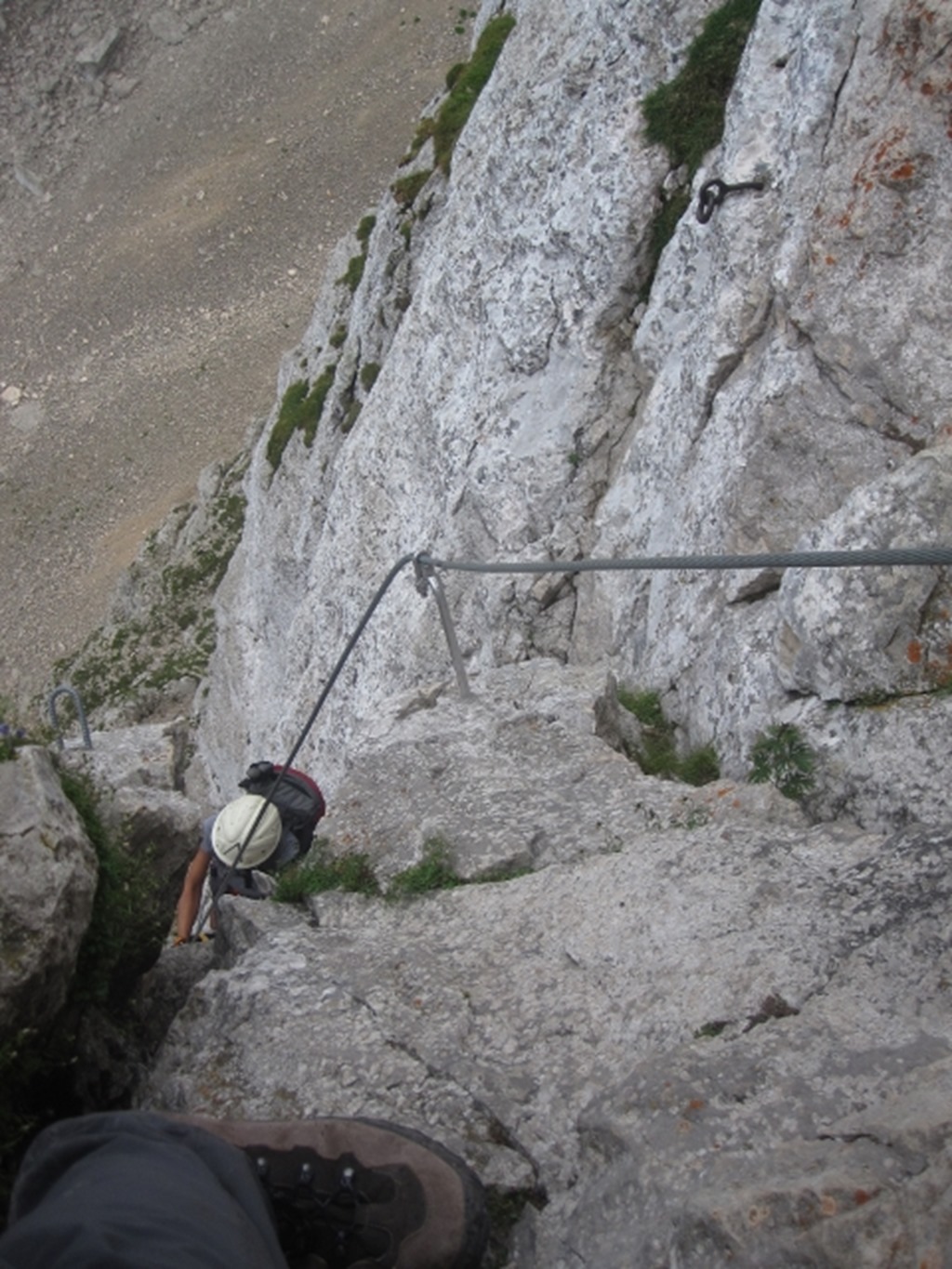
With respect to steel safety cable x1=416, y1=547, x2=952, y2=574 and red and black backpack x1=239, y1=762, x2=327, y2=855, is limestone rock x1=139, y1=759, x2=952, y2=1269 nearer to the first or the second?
red and black backpack x1=239, y1=762, x2=327, y2=855

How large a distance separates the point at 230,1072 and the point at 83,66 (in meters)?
57.1

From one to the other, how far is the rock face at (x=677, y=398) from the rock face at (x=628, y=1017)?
3.74ft

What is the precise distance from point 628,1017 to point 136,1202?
121 inches

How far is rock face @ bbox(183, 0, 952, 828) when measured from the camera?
8.29 meters

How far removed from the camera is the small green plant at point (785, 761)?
789 cm

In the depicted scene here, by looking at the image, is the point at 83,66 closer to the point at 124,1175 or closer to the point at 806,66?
the point at 806,66

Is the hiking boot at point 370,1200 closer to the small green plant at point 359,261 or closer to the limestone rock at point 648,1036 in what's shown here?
the limestone rock at point 648,1036

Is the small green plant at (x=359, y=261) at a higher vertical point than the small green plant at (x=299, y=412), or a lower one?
higher

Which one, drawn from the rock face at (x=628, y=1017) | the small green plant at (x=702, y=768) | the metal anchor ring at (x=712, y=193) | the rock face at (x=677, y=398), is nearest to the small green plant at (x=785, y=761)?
the rock face at (x=677, y=398)

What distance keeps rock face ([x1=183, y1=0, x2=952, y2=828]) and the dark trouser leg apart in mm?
4657

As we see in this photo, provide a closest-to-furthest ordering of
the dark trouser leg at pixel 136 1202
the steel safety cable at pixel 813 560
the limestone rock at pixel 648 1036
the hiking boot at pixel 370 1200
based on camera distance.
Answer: the dark trouser leg at pixel 136 1202 < the limestone rock at pixel 648 1036 < the steel safety cable at pixel 813 560 < the hiking boot at pixel 370 1200

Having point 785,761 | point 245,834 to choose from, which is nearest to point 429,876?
point 245,834

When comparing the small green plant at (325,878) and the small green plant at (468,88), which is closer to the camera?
the small green plant at (325,878)

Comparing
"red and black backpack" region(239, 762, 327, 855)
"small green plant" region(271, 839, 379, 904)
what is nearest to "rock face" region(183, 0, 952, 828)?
"small green plant" region(271, 839, 379, 904)
